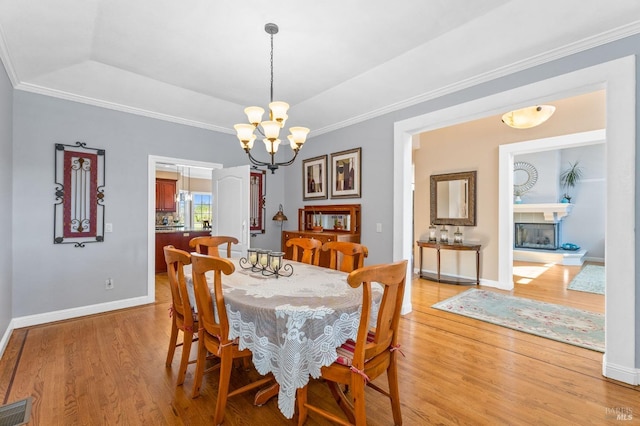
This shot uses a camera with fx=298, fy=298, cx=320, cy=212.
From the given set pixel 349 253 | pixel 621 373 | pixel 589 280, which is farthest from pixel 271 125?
pixel 589 280

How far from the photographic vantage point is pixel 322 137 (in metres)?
4.90

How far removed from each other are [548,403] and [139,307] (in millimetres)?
4315

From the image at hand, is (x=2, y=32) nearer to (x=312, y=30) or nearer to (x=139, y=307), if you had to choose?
(x=312, y=30)

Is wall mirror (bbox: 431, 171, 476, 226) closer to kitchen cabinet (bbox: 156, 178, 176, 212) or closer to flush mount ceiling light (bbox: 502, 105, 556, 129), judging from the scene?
flush mount ceiling light (bbox: 502, 105, 556, 129)

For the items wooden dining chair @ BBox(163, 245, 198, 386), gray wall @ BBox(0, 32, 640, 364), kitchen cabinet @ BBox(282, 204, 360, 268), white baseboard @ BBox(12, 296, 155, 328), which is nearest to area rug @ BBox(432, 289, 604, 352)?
gray wall @ BBox(0, 32, 640, 364)

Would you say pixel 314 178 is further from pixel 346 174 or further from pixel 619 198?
pixel 619 198

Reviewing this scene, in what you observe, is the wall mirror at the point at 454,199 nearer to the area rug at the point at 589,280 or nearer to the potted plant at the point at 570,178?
the area rug at the point at 589,280

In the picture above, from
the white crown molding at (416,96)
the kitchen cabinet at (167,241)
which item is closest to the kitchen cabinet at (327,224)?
the white crown molding at (416,96)

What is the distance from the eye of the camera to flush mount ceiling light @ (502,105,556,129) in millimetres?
4035

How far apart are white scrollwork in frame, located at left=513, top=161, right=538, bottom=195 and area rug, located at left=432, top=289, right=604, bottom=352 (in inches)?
202

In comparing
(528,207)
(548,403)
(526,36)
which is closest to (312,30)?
(526,36)

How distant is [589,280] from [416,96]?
4.89m

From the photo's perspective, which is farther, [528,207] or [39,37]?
[528,207]

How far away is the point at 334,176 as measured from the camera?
4.66 m
